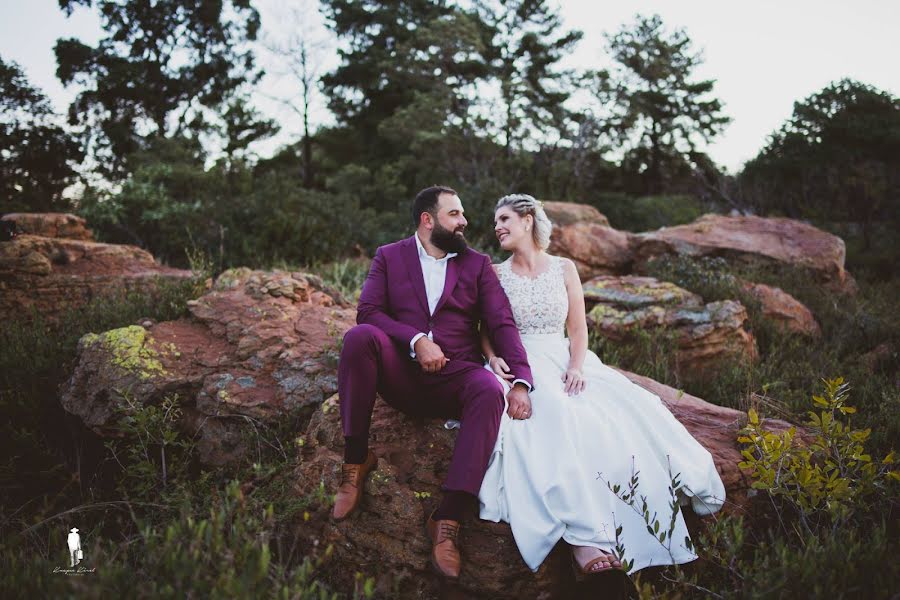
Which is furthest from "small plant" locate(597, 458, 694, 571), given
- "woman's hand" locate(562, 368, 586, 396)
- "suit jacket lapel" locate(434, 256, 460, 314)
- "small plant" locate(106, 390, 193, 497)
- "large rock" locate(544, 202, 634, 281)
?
"large rock" locate(544, 202, 634, 281)

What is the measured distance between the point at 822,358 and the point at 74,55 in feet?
73.2

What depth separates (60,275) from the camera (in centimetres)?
643

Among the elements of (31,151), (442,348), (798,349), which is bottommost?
(798,349)

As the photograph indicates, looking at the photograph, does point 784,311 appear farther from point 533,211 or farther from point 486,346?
point 486,346

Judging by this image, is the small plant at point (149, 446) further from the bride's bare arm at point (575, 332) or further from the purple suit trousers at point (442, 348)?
the bride's bare arm at point (575, 332)

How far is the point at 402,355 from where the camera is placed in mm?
3482

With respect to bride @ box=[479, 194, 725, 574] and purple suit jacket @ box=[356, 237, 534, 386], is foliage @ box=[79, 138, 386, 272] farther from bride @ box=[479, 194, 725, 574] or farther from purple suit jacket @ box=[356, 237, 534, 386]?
bride @ box=[479, 194, 725, 574]

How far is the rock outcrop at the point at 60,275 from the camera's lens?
20.2 feet

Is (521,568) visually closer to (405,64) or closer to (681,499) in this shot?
(681,499)

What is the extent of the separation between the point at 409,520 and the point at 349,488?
0.37 m

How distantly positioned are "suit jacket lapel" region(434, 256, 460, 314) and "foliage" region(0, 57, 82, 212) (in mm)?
11928

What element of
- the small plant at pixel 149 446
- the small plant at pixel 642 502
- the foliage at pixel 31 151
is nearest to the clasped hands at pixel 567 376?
the small plant at pixel 642 502

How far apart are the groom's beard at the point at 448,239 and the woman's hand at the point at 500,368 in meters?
0.81

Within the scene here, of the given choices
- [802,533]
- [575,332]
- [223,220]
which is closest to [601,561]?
[802,533]
